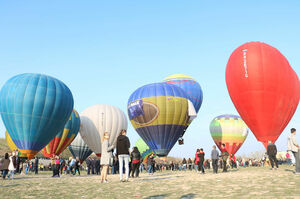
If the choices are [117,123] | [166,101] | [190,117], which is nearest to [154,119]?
[166,101]

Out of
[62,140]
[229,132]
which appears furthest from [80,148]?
[229,132]

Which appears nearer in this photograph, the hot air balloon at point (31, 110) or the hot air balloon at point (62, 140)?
the hot air balloon at point (31, 110)

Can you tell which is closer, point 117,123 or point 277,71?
point 277,71

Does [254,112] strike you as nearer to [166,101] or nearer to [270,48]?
[270,48]

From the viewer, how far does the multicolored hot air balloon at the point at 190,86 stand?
48.0 meters

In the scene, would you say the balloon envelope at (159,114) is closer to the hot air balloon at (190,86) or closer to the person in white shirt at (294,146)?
the hot air balloon at (190,86)

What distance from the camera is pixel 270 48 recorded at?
28.5 meters

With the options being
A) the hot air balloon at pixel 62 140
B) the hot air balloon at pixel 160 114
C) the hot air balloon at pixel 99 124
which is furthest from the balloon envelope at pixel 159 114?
the hot air balloon at pixel 62 140

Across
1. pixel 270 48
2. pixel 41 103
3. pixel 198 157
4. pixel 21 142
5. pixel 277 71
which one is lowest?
pixel 198 157

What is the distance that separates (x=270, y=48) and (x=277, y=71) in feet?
9.10

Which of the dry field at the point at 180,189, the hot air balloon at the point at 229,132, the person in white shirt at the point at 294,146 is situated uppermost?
the hot air balloon at the point at 229,132

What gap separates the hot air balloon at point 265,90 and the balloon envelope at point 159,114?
9.53 m

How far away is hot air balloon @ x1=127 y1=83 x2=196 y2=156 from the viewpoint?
36156 mm

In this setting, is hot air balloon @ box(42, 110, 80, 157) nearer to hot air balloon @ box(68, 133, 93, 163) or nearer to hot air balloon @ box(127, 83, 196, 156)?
hot air balloon @ box(68, 133, 93, 163)
